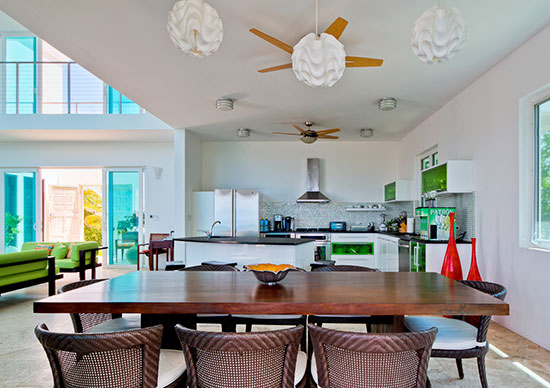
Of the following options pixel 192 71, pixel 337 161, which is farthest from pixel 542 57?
pixel 337 161

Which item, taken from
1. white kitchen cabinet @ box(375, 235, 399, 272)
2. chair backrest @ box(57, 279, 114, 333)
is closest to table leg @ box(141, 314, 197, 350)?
chair backrest @ box(57, 279, 114, 333)

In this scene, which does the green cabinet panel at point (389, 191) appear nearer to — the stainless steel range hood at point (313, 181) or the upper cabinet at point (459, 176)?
the stainless steel range hood at point (313, 181)

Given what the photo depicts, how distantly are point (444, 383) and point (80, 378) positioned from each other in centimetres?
238

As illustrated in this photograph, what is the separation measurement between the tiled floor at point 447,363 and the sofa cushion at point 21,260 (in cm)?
88

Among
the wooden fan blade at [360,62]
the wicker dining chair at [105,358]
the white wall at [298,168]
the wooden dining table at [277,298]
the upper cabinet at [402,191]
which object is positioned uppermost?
→ the wooden fan blade at [360,62]

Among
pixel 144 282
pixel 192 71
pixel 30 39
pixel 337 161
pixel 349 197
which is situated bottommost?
pixel 144 282

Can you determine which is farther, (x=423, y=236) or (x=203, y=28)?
(x=423, y=236)

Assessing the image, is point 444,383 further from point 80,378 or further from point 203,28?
point 203,28

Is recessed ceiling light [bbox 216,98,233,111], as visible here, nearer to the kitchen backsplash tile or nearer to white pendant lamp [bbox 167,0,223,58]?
white pendant lamp [bbox 167,0,223,58]

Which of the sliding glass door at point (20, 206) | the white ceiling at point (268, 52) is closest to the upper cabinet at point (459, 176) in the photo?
the white ceiling at point (268, 52)

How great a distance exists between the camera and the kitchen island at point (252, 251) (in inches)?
182

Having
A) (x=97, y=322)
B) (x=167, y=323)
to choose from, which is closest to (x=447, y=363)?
(x=167, y=323)

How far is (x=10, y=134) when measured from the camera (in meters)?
7.41

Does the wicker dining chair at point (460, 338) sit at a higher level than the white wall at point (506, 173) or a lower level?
lower
